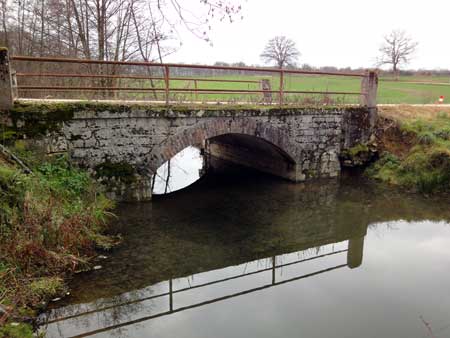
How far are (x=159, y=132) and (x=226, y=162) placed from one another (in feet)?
19.6

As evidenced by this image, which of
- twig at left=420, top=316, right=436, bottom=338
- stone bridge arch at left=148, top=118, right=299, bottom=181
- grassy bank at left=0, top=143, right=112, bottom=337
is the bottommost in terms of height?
twig at left=420, top=316, right=436, bottom=338

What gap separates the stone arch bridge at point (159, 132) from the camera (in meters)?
7.74

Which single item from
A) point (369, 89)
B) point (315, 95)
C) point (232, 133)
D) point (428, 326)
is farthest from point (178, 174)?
point (428, 326)

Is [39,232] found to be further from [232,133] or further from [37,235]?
[232,133]

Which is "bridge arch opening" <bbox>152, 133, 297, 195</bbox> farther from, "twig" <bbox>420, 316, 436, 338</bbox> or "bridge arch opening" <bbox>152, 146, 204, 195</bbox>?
"twig" <bbox>420, 316, 436, 338</bbox>

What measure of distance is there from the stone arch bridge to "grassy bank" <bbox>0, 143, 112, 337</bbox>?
31.4 inches

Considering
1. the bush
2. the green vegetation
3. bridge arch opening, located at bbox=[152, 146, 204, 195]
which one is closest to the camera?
the bush

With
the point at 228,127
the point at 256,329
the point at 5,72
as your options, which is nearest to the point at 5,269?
the point at 256,329

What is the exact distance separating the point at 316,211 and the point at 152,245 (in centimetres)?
403

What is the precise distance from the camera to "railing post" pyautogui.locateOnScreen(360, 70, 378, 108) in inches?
449

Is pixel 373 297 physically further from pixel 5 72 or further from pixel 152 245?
pixel 5 72

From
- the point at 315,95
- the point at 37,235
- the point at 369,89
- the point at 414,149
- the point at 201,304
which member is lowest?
the point at 201,304

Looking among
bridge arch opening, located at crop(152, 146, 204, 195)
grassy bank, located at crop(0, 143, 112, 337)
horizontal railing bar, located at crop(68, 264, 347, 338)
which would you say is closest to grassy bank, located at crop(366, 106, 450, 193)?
horizontal railing bar, located at crop(68, 264, 347, 338)

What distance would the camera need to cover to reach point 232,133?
9.59 metres
